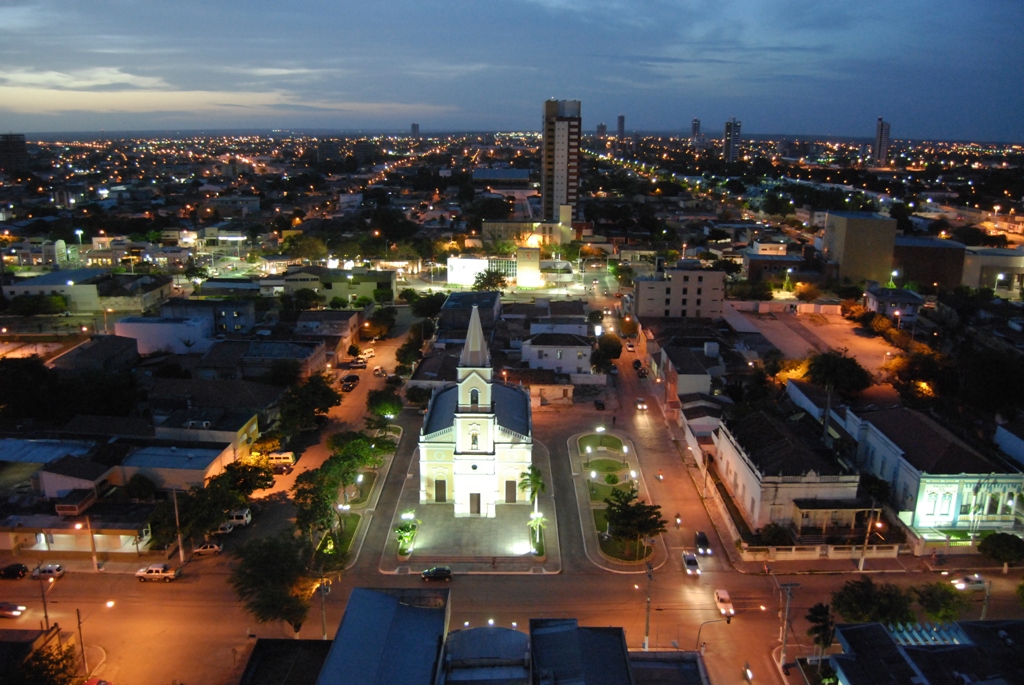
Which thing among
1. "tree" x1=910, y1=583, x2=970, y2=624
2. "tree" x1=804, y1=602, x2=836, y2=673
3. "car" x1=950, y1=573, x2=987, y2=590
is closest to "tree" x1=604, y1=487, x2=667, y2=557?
"tree" x1=804, y1=602, x2=836, y2=673

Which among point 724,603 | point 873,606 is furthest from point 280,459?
point 873,606

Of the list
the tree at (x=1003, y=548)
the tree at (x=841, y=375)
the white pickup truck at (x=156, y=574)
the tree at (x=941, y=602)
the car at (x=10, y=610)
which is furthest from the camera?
the tree at (x=841, y=375)

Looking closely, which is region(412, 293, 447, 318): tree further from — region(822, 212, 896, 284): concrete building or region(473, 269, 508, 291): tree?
region(822, 212, 896, 284): concrete building

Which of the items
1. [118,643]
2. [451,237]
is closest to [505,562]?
[118,643]

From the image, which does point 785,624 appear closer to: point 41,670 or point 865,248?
point 41,670

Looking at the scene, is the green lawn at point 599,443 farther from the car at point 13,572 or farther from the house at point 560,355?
the car at point 13,572

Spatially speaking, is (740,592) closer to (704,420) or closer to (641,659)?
(641,659)

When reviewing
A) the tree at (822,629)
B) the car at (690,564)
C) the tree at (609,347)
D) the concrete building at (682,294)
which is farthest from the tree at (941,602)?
the concrete building at (682,294)
